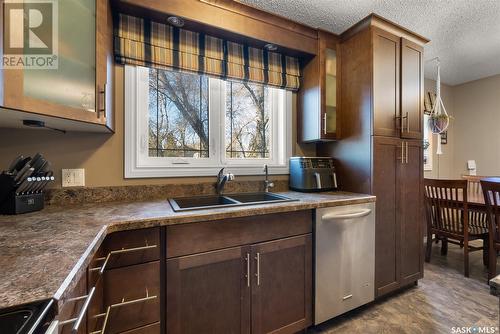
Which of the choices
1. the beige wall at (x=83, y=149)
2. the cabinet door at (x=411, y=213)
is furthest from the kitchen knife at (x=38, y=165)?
the cabinet door at (x=411, y=213)

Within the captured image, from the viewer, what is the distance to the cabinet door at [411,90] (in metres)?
2.00

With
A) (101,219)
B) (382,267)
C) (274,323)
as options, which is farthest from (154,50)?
(382,267)

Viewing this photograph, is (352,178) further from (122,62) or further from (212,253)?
(122,62)

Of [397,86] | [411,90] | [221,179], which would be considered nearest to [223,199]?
[221,179]

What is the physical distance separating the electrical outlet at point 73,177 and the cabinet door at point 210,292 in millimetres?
871

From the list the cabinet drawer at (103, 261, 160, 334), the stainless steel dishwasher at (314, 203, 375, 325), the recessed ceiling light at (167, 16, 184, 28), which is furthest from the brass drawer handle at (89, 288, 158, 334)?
the recessed ceiling light at (167, 16, 184, 28)

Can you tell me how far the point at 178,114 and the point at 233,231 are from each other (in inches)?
44.6

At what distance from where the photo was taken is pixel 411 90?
2.06 metres

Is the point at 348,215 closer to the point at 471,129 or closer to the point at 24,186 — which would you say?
the point at 24,186

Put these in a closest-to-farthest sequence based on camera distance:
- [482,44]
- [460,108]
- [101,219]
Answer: [101,219]
[482,44]
[460,108]

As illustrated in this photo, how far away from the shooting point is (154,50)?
1.64 meters

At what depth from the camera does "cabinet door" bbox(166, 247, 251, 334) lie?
116 centimetres

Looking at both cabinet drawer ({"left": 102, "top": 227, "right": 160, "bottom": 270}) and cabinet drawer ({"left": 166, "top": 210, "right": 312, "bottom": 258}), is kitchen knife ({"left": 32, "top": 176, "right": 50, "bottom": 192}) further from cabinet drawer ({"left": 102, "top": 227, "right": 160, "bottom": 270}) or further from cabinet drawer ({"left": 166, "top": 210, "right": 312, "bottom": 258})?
cabinet drawer ({"left": 166, "top": 210, "right": 312, "bottom": 258})

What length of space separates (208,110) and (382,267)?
192 centimetres
